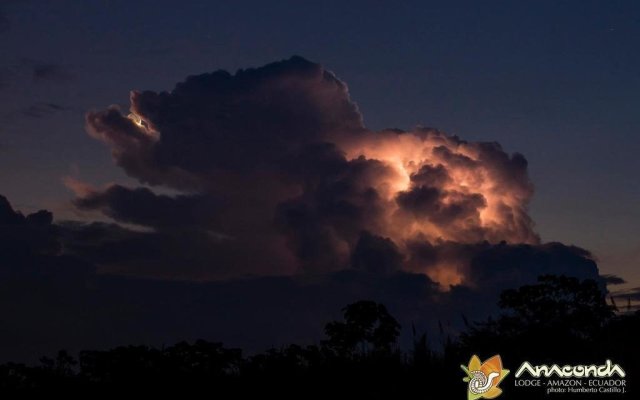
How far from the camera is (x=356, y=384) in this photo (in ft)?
57.7

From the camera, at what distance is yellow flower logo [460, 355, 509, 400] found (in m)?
16.1

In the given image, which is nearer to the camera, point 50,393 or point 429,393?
point 429,393

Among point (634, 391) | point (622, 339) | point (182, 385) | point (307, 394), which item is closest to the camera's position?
point (634, 391)

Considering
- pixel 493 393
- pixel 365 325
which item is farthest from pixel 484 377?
pixel 365 325

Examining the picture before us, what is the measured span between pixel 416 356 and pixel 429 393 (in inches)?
77.7

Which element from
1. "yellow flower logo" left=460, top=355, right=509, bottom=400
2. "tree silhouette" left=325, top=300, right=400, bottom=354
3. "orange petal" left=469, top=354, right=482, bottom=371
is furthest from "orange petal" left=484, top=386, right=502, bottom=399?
"tree silhouette" left=325, top=300, right=400, bottom=354

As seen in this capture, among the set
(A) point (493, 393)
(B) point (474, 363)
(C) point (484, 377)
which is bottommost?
(A) point (493, 393)

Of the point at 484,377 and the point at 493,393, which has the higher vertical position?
the point at 484,377

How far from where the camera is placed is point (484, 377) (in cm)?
1664

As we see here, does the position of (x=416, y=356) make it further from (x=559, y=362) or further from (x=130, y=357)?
(x=130, y=357)

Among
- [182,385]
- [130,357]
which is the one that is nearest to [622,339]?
[182,385]

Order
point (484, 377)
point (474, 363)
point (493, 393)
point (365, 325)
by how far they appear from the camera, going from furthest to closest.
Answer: point (365, 325)
point (474, 363)
point (484, 377)
point (493, 393)

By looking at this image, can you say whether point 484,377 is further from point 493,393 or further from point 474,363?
point 474,363

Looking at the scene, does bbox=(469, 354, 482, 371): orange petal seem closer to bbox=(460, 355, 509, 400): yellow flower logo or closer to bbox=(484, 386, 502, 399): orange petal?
bbox=(460, 355, 509, 400): yellow flower logo
